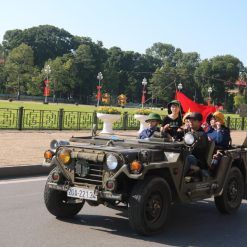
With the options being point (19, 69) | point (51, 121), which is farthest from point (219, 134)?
point (19, 69)

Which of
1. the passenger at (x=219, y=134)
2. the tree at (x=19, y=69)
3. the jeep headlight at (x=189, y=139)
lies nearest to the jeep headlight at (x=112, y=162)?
the jeep headlight at (x=189, y=139)

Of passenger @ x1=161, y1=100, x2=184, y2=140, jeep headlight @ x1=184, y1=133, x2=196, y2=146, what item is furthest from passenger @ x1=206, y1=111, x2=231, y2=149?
jeep headlight @ x1=184, y1=133, x2=196, y2=146

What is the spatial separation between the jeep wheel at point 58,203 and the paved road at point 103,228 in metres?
0.12

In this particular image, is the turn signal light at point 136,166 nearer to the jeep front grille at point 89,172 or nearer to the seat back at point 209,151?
the jeep front grille at point 89,172

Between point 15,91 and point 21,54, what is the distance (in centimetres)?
685

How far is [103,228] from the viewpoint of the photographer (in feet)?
21.4

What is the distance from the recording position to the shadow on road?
6141 millimetres

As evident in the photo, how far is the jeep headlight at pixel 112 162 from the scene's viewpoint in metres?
6.01

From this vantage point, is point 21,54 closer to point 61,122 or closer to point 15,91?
point 15,91

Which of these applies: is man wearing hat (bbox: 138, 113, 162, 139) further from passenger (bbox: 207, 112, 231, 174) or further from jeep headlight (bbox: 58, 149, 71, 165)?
jeep headlight (bbox: 58, 149, 71, 165)

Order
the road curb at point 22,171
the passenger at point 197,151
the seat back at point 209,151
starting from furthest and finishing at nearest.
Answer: the road curb at point 22,171 < the seat back at point 209,151 < the passenger at point 197,151

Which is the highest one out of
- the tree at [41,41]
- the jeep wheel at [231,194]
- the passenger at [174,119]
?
the tree at [41,41]

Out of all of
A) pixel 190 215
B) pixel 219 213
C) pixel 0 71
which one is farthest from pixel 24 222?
pixel 0 71

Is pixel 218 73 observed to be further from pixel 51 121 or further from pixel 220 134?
pixel 220 134
